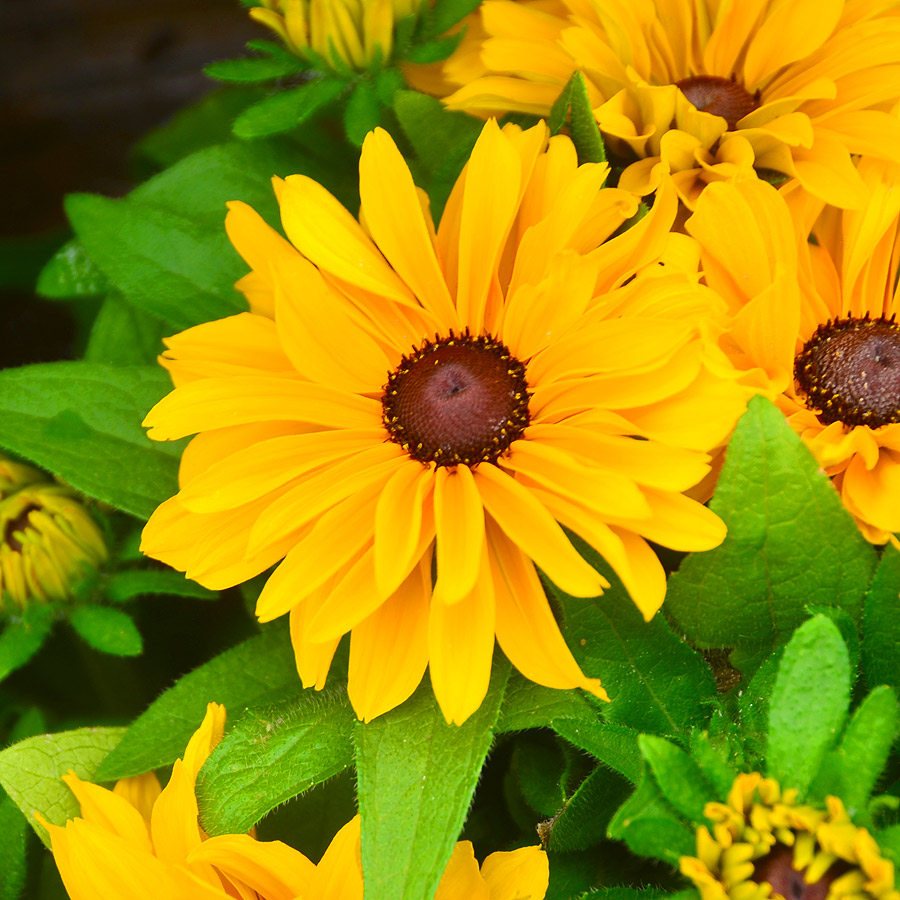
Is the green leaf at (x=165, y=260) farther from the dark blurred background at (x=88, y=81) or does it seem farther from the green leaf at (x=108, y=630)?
the dark blurred background at (x=88, y=81)

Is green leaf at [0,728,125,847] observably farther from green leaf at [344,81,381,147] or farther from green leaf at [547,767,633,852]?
green leaf at [344,81,381,147]

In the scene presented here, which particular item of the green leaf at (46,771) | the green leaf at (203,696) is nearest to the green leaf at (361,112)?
the green leaf at (203,696)

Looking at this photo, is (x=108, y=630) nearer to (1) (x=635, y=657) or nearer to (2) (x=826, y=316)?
(1) (x=635, y=657)

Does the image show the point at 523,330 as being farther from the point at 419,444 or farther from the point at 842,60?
the point at 842,60

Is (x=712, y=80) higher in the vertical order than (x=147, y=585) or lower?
higher

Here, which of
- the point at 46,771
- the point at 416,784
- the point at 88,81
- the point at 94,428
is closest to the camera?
the point at 416,784

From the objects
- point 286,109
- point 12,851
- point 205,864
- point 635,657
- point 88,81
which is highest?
point 286,109

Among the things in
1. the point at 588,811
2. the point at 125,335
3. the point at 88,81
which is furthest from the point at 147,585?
the point at 88,81
